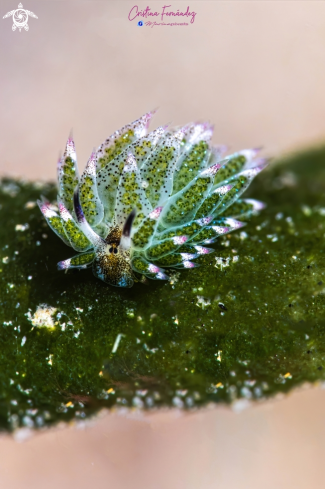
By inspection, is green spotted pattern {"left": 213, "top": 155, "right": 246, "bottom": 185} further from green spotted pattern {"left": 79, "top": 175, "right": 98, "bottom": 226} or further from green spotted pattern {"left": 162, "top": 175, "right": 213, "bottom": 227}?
green spotted pattern {"left": 79, "top": 175, "right": 98, "bottom": 226}

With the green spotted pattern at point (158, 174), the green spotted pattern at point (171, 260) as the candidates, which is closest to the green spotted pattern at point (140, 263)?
the green spotted pattern at point (171, 260)

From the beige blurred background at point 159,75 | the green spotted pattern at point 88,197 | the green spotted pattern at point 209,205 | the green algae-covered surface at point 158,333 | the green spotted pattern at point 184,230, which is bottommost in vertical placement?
the green algae-covered surface at point 158,333

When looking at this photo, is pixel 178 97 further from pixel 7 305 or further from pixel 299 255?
pixel 7 305

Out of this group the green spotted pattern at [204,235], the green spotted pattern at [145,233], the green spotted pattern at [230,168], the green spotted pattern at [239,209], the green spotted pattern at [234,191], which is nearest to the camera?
the green spotted pattern at [145,233]

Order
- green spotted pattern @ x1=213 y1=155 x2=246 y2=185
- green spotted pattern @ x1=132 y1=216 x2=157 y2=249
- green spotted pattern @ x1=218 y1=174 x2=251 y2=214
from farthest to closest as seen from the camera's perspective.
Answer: green spotted pattern @ x1=213 y1=155 x2=246 y2=185, green spotted pattern @ x1=218 y1=174 x2=251 y2=214, green spotted pattern @ x1=132 y1=216 x2=157 y2=249

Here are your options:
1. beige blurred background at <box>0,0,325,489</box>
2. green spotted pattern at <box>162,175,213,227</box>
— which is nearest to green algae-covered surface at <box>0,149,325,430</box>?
green spotted pattern at <box>162,175,213,227</box>

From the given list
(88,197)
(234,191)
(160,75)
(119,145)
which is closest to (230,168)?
(234,191)

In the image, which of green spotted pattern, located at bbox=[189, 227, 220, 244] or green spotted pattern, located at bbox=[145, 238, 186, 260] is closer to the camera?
green spotted pattern, located at bbox=[145, 238, 186, 260]

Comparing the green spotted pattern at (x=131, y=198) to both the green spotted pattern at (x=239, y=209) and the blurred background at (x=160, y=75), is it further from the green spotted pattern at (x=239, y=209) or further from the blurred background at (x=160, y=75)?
the blurred background at (x=160, y=75)
